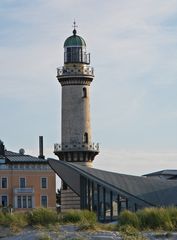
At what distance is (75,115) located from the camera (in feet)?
291

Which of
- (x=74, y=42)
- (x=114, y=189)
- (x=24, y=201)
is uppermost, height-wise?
(x=74, y=42)

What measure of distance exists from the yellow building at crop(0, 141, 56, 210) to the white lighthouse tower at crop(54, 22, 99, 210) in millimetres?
12536

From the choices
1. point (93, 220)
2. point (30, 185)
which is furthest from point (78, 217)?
point (30, 185)

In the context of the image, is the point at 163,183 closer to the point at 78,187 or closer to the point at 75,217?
the point at 78,187

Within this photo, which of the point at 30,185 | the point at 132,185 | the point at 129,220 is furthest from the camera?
the point at 30,185

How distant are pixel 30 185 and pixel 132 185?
43.6 metres

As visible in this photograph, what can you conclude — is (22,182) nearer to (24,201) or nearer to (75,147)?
(24,201)

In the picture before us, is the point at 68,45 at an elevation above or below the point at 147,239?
above

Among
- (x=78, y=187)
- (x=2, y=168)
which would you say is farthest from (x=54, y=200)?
(x=78, y=187)

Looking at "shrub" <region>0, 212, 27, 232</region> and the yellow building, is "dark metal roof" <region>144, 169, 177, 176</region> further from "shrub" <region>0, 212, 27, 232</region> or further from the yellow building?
"shrub" <region>0, 212, 27, 232</region>

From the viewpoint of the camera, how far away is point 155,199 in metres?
57.4

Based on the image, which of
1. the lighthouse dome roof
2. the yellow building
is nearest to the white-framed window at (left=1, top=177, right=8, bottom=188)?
the yellow building

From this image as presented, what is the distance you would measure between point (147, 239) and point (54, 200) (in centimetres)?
7380

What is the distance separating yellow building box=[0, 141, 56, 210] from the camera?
10044 cm
